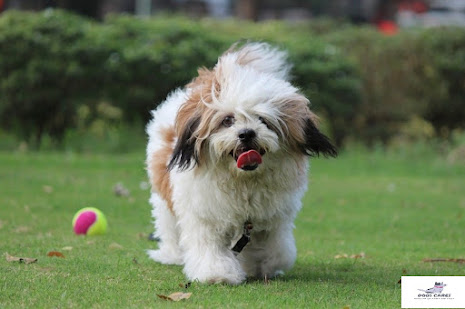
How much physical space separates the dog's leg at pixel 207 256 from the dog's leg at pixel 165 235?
628 mm

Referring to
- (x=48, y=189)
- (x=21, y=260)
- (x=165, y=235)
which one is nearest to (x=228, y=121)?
(x=165, y=235)

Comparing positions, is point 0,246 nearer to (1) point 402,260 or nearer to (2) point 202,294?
(2) point 202,294

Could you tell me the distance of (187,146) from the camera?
5727 millimetres

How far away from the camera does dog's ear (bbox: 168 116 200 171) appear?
18.7 feet

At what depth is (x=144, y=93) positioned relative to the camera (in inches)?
574

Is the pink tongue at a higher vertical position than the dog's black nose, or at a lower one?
lower

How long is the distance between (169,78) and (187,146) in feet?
29.2

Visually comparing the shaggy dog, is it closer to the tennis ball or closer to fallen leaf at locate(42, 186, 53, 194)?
the tennis ball

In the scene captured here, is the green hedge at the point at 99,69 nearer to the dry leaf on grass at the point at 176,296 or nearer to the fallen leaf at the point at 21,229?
the fallen leaf at the point at 21,229

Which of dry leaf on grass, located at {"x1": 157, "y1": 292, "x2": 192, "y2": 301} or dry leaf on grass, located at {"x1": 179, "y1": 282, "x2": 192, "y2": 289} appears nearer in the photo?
dry leaf on grass, located at {"x1": 157, "y1": 292, "x2": 192, "y2": 301}

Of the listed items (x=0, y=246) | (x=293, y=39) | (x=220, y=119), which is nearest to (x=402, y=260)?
(x=220, y=119)

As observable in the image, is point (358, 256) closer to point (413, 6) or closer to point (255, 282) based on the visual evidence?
point (255, 282)

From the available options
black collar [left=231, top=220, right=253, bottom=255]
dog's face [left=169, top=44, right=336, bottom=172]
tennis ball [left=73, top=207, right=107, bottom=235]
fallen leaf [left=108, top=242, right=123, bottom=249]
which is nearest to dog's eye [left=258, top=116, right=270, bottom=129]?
dog's face [left=169, top=44, right=336, bottom=172]

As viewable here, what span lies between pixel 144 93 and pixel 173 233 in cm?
808
